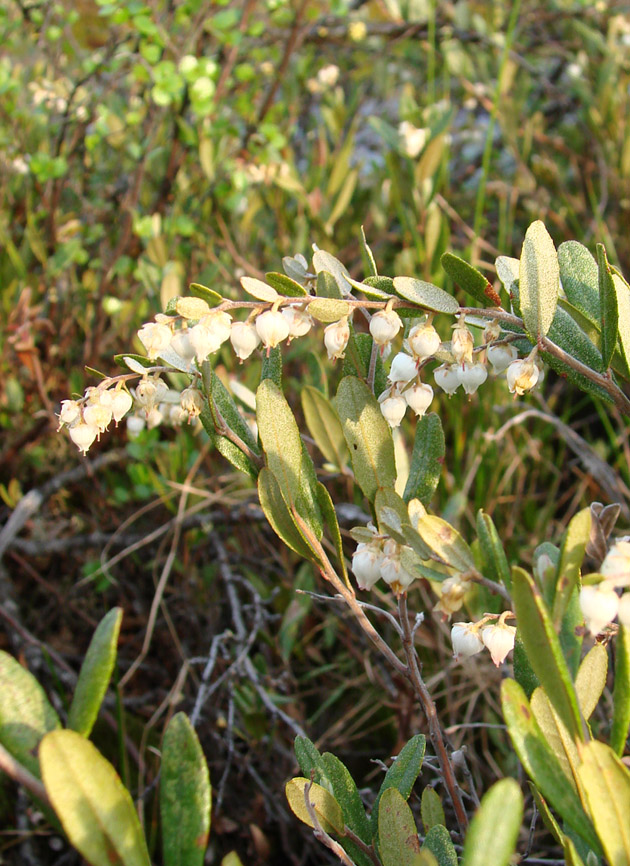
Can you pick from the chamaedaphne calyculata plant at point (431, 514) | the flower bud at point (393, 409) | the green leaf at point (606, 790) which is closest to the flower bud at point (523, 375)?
the chamaedaphne calyculata plant at point (431, 514)

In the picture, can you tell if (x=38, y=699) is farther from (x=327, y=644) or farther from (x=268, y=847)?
(x=327, y=644)

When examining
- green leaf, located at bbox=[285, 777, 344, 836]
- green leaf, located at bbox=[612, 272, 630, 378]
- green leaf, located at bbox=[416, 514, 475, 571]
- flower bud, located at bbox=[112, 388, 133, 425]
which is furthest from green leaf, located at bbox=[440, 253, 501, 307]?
green leaf, located at bbox=[285, 777, 344, 836]

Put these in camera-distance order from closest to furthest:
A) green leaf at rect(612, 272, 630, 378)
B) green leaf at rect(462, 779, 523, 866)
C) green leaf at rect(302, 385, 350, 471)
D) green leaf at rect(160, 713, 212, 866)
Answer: green leaf at rect(462, 779, 523, 866) → green leaf at rect(160, 713, 212, 866) → green leaf at rect(612, 272, 630, 378) → green leaf at rect(302, 385, 350, 471)

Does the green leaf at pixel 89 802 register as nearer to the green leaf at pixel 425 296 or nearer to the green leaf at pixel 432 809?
the green leaf at pixel 432 809

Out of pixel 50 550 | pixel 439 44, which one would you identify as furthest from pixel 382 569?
pixel 439 44

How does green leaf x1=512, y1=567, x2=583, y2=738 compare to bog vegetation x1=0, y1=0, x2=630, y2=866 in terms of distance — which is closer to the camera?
green leaf x1=512, y1=567, x2=583, y2=738

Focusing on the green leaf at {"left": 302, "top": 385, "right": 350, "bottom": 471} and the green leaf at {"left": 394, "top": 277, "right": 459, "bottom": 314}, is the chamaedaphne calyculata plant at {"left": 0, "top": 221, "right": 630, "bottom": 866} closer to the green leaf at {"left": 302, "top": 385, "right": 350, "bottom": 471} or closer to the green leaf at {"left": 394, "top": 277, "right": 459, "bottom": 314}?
the green leaf at {"left": 394, "top": 277, "right": 459, "bottom": 314}
